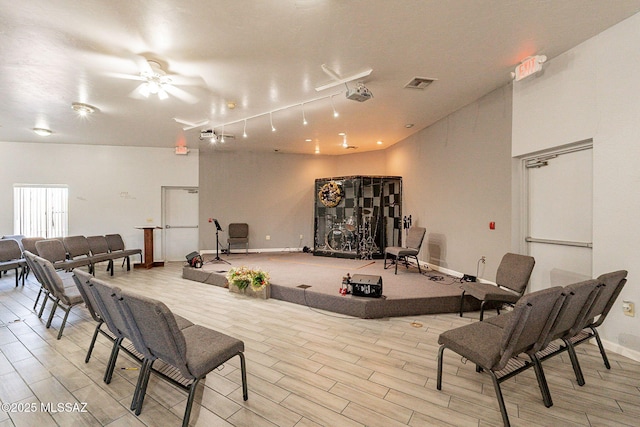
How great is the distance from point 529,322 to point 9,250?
828 cm

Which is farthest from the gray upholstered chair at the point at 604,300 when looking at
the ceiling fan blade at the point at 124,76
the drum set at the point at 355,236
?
the ceiling fan blade at the point at 124,76

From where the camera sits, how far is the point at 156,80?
3.51 meters

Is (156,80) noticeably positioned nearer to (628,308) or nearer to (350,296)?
(350,296)

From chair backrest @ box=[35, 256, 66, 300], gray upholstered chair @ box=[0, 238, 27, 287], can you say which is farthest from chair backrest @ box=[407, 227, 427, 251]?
gray upholstered chair @ box=[0, 238, 27, 287]

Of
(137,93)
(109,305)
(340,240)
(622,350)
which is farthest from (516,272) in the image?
(137,93)

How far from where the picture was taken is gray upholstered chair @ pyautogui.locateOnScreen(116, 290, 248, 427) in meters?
1.57

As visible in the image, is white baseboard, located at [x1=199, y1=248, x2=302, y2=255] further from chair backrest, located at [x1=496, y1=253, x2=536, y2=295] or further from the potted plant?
chair backrest, located at [x1=496, y1=253, x2=536, y2=295]

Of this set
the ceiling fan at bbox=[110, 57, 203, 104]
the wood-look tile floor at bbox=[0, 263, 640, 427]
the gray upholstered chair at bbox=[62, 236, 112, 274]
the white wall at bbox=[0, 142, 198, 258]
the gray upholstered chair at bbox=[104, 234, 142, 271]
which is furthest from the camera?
the white wall at bbox=[0, 142, 198, 258]

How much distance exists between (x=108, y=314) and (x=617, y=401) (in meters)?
3.89

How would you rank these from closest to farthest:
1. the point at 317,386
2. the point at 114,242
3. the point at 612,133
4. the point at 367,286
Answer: the point at 317,386, the point at 612,133, the point at 367,286, the point at 114,242

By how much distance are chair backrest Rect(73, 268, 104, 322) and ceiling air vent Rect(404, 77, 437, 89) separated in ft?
13.5

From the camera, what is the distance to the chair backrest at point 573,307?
1.91 metres

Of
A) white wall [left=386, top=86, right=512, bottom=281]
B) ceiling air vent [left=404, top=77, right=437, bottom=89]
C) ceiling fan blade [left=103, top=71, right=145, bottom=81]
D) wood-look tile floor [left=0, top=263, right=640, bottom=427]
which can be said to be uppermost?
ceiling air vent [left=404, top=77, right=437, bottom=89]

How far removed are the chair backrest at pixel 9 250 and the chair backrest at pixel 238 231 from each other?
4227mm
